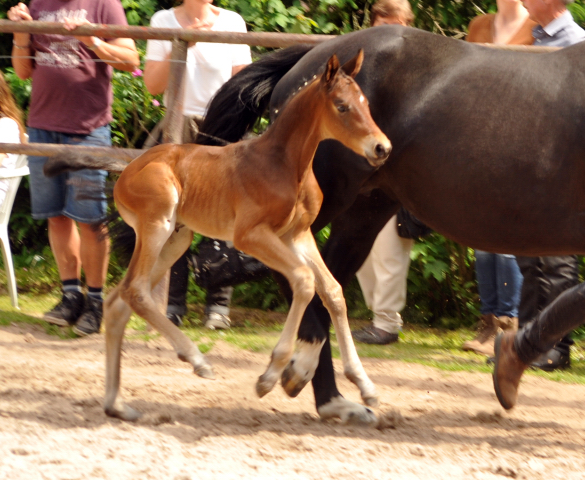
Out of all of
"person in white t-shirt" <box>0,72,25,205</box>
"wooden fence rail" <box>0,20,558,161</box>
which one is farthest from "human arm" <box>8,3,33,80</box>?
A: "person in white t-shirt" <box>0,72,25,205</box>

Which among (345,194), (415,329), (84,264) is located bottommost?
(415,329)

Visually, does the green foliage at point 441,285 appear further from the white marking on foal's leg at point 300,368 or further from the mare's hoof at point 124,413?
the mare's hoof at point 124,413

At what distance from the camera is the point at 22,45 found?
4.74 meters

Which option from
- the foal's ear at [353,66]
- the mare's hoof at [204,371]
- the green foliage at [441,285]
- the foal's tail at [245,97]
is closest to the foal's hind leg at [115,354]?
the mare's hoof at [204,371]

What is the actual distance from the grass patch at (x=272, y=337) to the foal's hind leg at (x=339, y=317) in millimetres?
1458

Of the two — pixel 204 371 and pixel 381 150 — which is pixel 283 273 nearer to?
pixel 204 371

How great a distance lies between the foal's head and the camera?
2768mm

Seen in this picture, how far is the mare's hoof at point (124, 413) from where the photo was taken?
3055 mm

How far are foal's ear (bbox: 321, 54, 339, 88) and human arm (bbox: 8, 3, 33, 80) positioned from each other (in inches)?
98.5

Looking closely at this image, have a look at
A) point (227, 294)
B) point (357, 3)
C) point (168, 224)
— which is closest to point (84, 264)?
point (227, 294)

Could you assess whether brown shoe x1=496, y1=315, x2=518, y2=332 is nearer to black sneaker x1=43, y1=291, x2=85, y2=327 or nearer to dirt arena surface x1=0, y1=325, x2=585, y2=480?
dirt arena surface x1=0, y1=325, x2=585, y2=480

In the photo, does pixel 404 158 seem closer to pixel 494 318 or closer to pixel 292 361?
pixel 292 361

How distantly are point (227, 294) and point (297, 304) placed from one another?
8.14 feet

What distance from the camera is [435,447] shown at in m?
2.98
